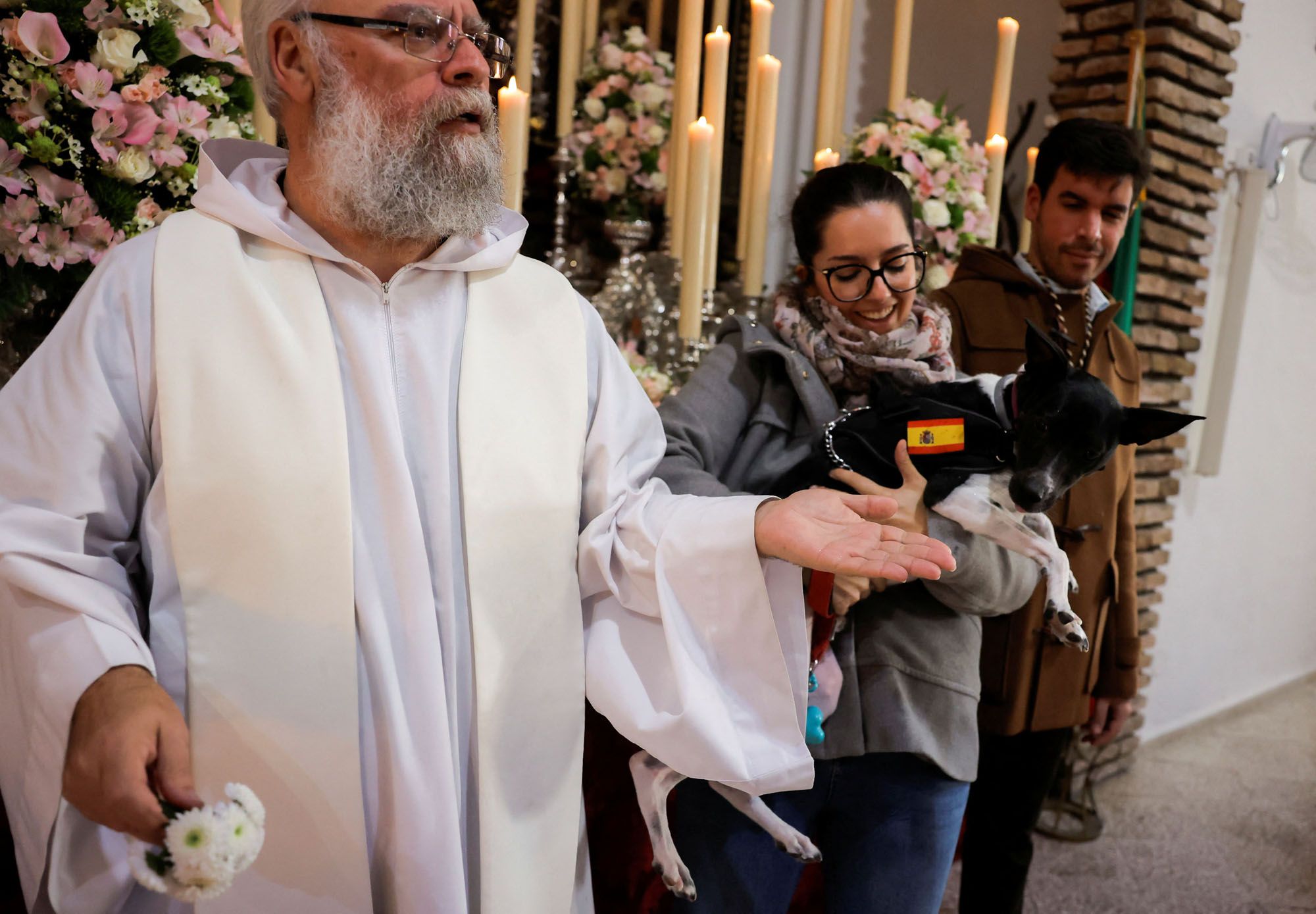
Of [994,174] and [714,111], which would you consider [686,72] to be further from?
[994,174]

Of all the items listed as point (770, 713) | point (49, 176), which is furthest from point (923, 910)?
point (49, 176)

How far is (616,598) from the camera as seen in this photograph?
1583 mm

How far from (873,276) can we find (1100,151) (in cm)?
98

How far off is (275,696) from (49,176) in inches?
36.2

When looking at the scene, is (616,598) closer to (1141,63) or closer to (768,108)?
(768,108)

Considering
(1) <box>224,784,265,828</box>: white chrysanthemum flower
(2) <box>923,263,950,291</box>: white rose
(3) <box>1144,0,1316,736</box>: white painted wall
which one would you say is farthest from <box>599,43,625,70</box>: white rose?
(3) <box>1144,0,1316,736</box>: white painted wall

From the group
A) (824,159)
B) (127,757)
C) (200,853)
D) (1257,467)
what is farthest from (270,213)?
(1257,467)

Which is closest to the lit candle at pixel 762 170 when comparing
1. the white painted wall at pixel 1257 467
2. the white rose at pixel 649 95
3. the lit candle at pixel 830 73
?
the lit candle at pixel 830 73

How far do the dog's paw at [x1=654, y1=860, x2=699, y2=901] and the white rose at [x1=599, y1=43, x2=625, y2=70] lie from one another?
8.23 ft

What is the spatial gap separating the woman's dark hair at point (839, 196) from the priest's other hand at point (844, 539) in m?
0.66

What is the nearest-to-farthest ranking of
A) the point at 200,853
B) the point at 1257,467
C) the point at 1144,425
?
the point at 200,853, the point at 1144,425, the point at 1257,467

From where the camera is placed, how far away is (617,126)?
3.26 metres

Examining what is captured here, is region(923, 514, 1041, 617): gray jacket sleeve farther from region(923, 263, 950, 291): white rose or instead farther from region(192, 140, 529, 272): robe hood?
region(923, 263, 950, 291): white rose

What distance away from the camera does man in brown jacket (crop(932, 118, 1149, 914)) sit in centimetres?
245
